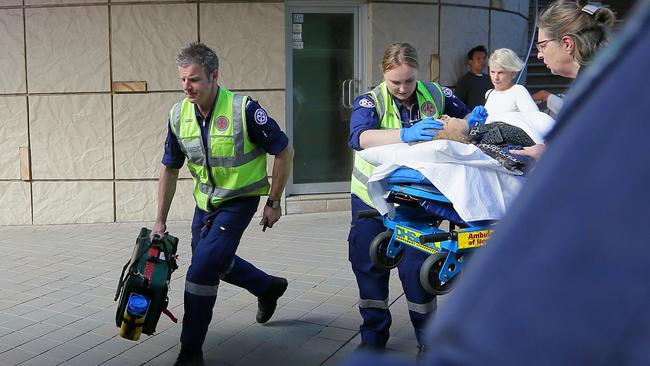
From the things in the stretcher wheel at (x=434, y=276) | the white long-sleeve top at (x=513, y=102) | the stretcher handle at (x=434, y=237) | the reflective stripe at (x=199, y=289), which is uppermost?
the white long-sleeve top at (x=513, y=102)

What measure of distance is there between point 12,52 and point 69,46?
2.13 feet

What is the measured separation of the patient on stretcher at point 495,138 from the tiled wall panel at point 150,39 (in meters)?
5.25

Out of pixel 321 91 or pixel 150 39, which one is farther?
pixel 321 91

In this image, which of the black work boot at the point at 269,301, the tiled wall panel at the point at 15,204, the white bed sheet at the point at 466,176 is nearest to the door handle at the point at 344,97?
the tiled wall panel at the point at 15,204

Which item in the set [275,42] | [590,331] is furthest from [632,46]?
[275,42]

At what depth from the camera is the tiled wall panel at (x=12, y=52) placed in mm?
7922

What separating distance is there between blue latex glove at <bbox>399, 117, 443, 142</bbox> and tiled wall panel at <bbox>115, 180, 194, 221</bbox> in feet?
17.0

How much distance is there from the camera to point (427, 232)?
10.2 feet

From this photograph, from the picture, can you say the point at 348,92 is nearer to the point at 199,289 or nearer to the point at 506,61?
the point at 506,61

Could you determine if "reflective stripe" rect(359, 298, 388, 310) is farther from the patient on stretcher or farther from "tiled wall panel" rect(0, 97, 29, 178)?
"tiled wall panel" rect(0, 97, 29, 178)

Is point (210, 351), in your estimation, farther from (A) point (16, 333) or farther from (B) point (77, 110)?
(B) point (77, 110)

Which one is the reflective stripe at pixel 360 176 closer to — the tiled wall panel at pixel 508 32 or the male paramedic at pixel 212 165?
the male paramedic at pixel 212 165

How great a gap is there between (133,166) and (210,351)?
175 inches

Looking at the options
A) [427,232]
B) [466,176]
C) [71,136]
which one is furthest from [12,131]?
[466,176]
